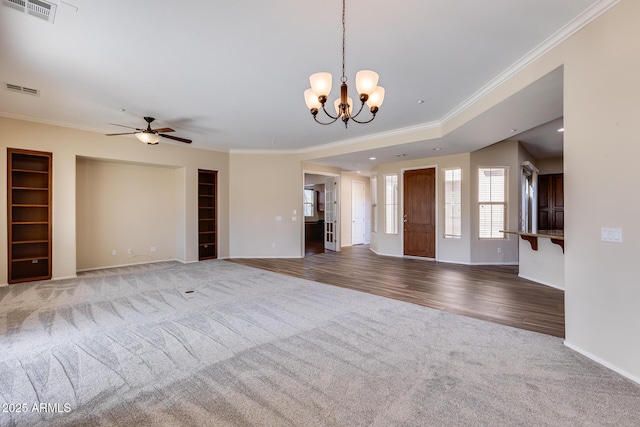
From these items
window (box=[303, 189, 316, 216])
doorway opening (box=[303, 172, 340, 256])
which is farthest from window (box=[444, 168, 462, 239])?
window (box=[303, 189, 316, 216])

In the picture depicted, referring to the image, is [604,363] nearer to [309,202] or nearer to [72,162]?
[72,162]

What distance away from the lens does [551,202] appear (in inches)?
344

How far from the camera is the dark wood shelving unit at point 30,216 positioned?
16.4 feet

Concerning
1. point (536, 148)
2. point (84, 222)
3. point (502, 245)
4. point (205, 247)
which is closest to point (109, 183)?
point (84, 222)

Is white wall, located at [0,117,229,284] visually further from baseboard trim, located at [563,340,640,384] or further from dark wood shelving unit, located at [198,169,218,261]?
baseboard trim, located at [563,340,640,384]

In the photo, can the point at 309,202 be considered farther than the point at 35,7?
Yes

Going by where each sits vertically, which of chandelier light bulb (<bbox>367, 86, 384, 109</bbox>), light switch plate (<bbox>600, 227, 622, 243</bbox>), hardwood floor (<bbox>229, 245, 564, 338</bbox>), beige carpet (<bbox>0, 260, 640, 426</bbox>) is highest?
chandelier light bulb (<bbox>367, 86, 384, 109</bbox>)

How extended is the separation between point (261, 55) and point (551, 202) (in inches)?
385

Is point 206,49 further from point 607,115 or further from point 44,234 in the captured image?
point 44,234

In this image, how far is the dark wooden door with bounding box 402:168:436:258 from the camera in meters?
7.17

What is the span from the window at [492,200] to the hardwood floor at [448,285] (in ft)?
2.94

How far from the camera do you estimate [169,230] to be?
7.21 metres

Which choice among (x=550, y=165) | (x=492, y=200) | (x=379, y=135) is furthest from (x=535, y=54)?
(x=550, y=165)

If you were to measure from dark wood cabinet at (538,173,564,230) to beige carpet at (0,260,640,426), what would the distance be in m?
7.82
